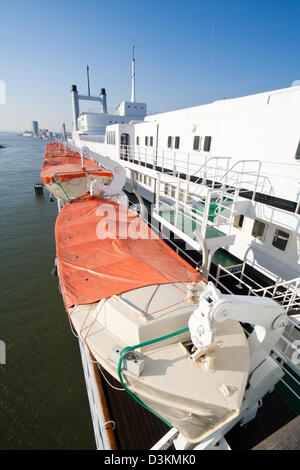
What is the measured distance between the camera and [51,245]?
1269 centimetres

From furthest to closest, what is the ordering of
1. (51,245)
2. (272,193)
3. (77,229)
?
(51,245)
(272,193)
(77,229)

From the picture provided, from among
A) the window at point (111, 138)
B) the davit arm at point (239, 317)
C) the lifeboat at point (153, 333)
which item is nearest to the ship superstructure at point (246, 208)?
the lifeboat at point (153, 333)

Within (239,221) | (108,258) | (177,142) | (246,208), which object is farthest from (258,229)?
(177,142)

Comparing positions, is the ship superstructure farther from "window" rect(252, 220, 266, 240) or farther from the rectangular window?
the rectangular window

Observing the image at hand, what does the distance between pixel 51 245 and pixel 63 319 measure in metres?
6.29

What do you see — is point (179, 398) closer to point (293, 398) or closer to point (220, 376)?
point (220, 376)

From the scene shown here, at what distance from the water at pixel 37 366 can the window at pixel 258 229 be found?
7.64 m

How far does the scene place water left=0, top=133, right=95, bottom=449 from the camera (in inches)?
188

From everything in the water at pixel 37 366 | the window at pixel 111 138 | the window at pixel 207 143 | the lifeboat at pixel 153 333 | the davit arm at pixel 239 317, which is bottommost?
the water at pixel 37 366

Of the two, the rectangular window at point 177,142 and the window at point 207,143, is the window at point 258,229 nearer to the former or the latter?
the window at point 207,143

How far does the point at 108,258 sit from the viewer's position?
558 centimetres

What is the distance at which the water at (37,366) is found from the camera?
15.6ft
